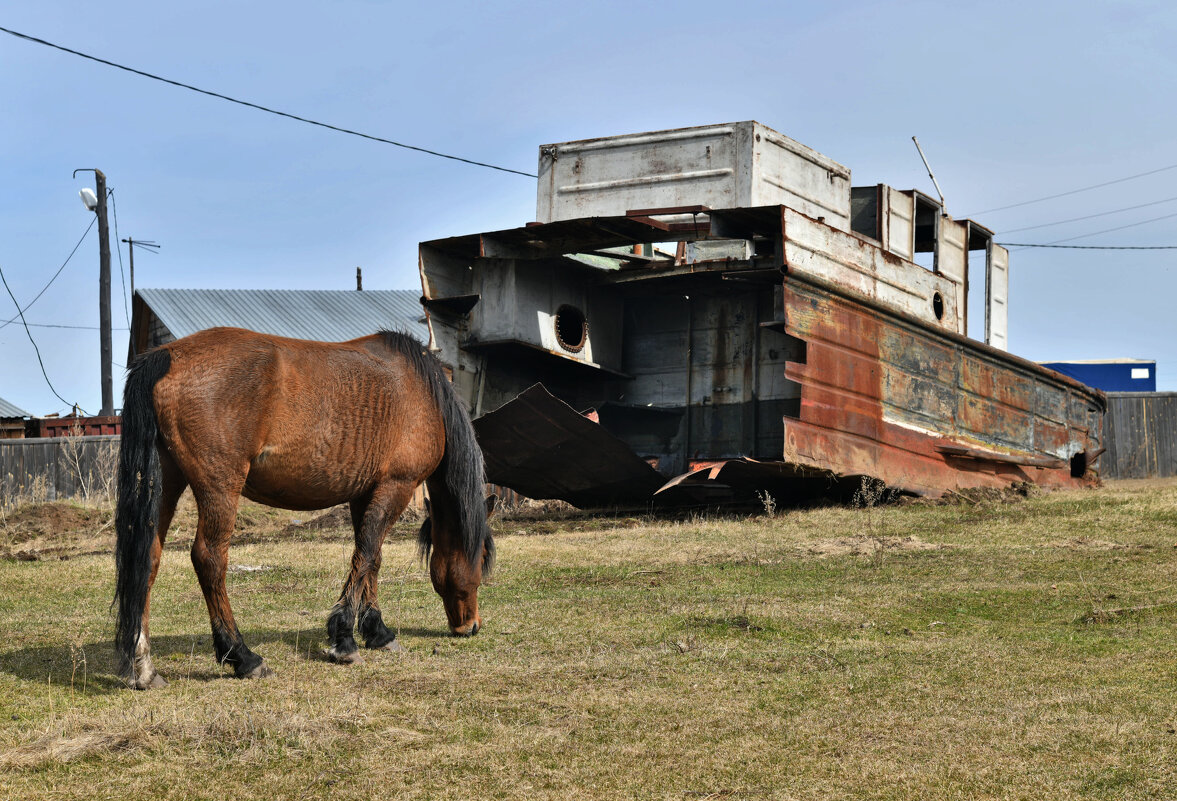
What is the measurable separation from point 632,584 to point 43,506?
8.91 m

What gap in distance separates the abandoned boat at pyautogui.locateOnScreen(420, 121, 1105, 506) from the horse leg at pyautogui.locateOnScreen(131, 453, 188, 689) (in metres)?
5.56

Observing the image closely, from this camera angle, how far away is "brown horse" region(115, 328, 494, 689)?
5820mm

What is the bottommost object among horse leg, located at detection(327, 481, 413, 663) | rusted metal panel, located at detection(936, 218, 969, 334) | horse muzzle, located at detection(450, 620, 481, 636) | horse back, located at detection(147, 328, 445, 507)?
horse muzzle, located at detection(450, 620, 481, 636)

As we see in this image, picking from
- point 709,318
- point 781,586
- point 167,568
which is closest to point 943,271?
point 709,318

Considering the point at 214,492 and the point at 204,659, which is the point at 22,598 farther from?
the point at 214,492

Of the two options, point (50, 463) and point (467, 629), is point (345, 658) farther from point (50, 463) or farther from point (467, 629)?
point (50, 463)

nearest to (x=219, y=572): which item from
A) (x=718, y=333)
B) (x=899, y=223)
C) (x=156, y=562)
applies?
(x=156, y=562)

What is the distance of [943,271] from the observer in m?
15.4

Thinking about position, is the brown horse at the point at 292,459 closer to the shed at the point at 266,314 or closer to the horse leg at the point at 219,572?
the horse leg at the point at 219,572

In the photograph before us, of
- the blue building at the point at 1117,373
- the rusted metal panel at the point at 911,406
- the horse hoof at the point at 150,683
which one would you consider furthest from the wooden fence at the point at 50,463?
the blue building at the point at 1117,373

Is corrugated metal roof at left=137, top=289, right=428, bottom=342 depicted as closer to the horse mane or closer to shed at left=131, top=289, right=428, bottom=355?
shed at left=131, top=289, right=428, bottom=355

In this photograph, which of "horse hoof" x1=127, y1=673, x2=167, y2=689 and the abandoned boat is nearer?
"horse hoof" x1=127, y1=673, x2=167, y2=689

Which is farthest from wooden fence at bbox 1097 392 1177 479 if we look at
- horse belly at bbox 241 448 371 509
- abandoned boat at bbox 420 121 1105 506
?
horse belly at bbox 241 448 371 509

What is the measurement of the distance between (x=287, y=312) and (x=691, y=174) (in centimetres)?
1983
